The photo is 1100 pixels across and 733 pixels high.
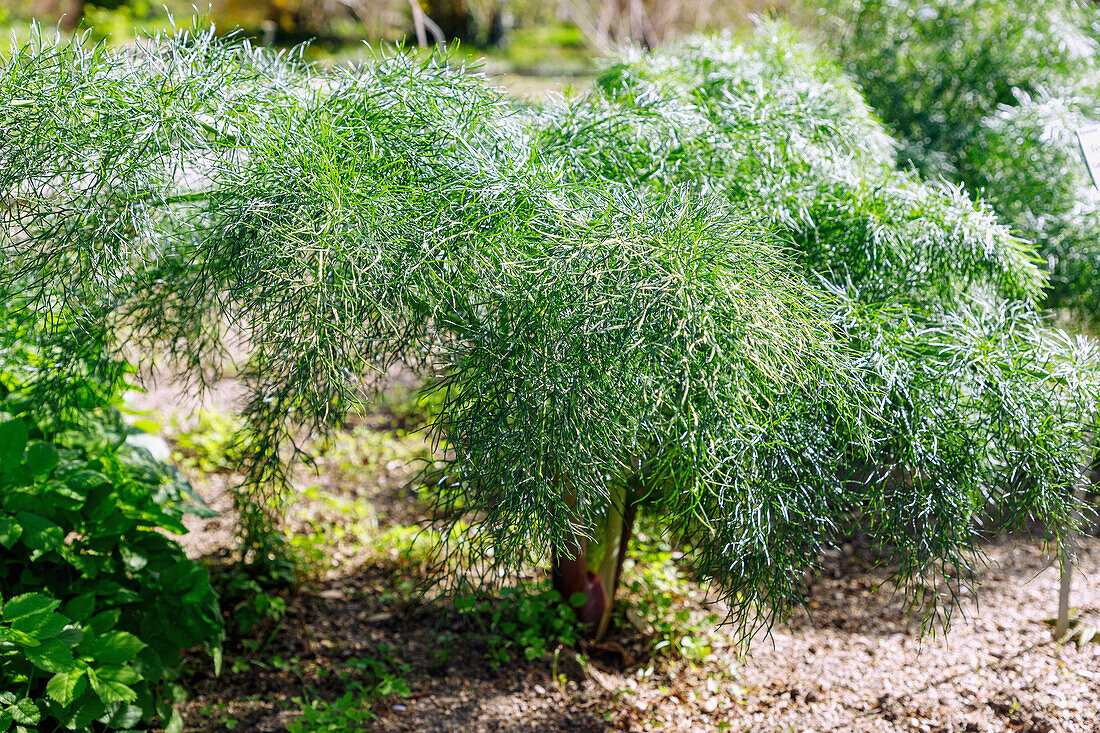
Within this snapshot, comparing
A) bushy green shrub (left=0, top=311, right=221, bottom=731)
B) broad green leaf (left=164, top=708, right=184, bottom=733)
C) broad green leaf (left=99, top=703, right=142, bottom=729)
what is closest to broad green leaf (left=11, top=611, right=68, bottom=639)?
bushy green shrub (left=0, top=311, right=221, bottom=731)

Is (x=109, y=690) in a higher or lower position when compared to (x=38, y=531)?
lower

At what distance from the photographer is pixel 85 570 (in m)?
2.06

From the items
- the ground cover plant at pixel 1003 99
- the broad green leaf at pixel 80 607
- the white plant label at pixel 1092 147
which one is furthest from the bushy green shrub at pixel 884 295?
the broad green leaf at pixel 80 607

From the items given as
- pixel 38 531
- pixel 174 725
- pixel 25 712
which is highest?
pixel 38 531

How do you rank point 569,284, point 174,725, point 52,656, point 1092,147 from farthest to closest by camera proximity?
point 1092,147
point 174,725
point 52,656
point 569,284

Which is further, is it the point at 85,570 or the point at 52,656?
the point at 85,570

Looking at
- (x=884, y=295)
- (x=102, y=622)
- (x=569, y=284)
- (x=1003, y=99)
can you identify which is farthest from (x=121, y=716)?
(x=1003, y=99)

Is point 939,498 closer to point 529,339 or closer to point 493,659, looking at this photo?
point 529,339

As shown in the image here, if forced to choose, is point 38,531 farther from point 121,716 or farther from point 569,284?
point 569,284

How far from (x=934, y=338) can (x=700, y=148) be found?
0.74m

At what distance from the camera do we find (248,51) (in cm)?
204

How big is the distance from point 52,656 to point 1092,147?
2956mm

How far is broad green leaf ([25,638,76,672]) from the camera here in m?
1.78

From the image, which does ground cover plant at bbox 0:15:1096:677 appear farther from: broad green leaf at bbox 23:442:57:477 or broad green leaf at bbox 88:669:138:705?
broad green leaf at bbox 88:669:138:705
